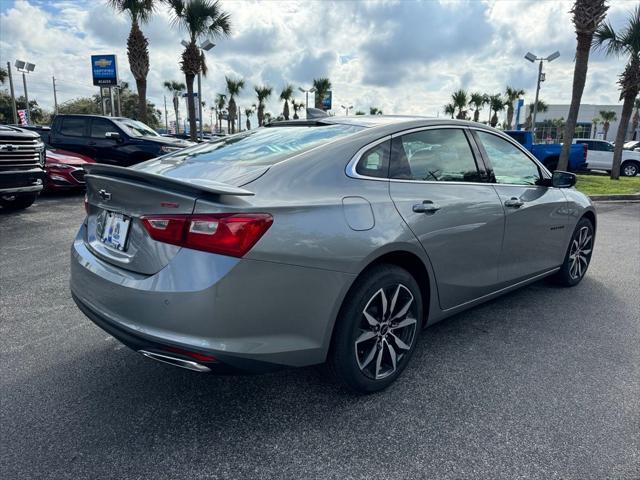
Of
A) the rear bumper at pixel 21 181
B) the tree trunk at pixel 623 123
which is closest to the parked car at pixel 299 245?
the rear bumper at pixel 21 181

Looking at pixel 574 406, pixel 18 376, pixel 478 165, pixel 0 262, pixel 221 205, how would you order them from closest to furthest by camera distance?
1. pixel 221 205
2. pixel 574 406
3. pixel 18 376
4. pixel 478 165
5. pixel 0 262

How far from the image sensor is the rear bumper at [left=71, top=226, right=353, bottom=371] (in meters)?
2.12

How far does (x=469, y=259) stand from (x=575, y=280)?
226 centimetres

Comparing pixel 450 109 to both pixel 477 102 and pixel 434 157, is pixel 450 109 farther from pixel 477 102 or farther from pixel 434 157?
pixel 434 157

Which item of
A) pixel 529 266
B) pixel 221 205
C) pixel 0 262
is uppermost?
pixel 221 205

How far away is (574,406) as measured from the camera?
107 inches

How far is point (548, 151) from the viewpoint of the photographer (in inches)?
699

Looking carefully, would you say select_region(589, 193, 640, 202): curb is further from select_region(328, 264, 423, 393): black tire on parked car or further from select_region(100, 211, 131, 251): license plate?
select_region(100, 211, 131, 251): license plate

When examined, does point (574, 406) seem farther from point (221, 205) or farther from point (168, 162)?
point (168, 162)

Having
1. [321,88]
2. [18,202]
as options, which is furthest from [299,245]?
[321,88]

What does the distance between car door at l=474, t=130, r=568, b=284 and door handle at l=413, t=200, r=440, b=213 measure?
2.86 ft

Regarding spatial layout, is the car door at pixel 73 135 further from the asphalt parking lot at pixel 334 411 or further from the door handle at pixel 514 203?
the door handle at pixel 514 203

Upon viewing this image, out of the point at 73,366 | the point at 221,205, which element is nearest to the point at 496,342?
the point at 221,205

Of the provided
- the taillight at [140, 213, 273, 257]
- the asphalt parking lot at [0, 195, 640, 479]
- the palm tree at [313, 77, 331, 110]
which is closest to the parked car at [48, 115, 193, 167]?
the asphalt parking lot at [0, 195, 640, 479]
